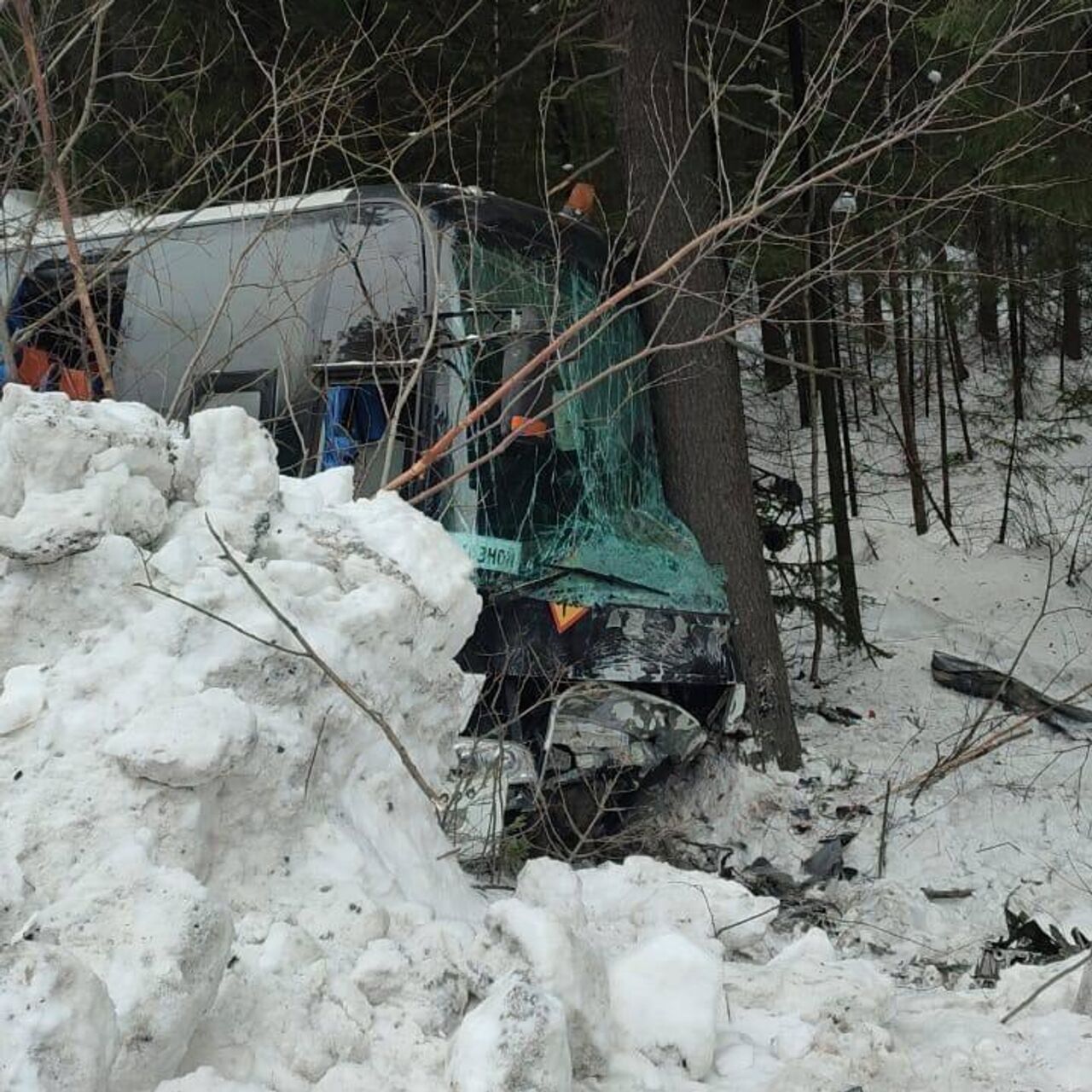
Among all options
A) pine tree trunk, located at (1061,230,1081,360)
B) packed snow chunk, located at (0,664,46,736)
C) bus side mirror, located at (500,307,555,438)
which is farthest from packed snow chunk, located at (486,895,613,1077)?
pine tree trunk, located at (1061,230,1081,360)

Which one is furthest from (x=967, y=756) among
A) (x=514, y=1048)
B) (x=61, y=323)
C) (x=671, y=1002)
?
(x=61, y=323)

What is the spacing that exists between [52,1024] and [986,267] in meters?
13.2

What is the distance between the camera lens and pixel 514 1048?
7.12 feet

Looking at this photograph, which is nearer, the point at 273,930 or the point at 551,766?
the point at 273,930

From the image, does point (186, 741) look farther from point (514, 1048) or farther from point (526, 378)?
point (526, 378)

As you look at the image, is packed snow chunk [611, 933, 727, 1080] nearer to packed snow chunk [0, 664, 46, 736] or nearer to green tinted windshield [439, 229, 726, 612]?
packed snow chunk [0, 664, 46, 736]

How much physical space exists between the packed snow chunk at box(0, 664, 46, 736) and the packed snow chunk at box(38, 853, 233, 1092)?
0.40 m

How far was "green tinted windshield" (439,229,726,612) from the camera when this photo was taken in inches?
200

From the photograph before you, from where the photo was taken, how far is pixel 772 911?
144 inches

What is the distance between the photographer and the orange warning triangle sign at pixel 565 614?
5035 millimetres

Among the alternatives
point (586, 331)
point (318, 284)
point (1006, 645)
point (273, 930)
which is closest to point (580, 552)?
point (586, 331)

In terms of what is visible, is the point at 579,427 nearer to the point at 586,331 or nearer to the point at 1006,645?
the point at 586,331

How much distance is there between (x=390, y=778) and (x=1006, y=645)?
6836mm

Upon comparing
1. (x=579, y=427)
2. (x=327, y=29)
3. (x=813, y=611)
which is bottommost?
(x=813, y=611)
